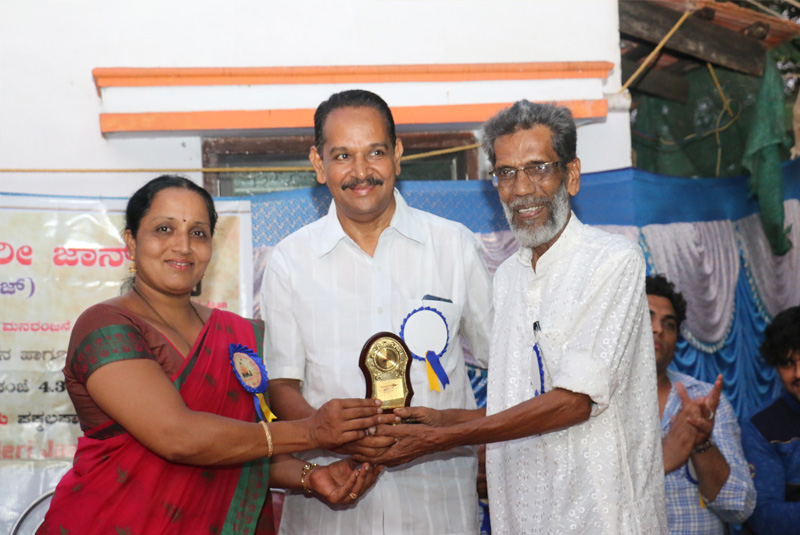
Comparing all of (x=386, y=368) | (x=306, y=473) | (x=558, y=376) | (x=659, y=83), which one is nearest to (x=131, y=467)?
(x=306, y=473)

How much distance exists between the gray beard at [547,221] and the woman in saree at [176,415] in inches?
31.5

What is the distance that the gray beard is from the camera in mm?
2693

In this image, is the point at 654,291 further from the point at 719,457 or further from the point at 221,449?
the point at 221,449

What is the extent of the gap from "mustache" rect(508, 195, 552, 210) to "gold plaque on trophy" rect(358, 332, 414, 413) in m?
0.64

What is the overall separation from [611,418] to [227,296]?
287cm

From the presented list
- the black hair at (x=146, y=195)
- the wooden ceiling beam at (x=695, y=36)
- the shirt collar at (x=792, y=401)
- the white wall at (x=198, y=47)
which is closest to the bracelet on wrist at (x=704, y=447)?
the shirt collar at (x=792, y=401)

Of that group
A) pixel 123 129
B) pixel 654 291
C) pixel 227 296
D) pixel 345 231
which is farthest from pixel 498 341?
pixel 123 129

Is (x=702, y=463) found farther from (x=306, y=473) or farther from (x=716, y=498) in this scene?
(x=306, y=473)

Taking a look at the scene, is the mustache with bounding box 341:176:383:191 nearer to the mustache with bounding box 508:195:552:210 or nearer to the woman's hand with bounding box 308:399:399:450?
the mustache with bounding box 508:195:552:210

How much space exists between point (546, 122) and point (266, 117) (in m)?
2.59

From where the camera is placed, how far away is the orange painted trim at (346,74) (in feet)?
15.8

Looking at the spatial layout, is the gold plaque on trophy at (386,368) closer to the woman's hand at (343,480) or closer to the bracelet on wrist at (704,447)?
the woman's hand at (343,480)

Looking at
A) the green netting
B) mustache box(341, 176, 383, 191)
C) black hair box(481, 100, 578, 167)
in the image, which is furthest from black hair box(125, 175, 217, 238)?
the green netting

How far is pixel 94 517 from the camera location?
242cm
